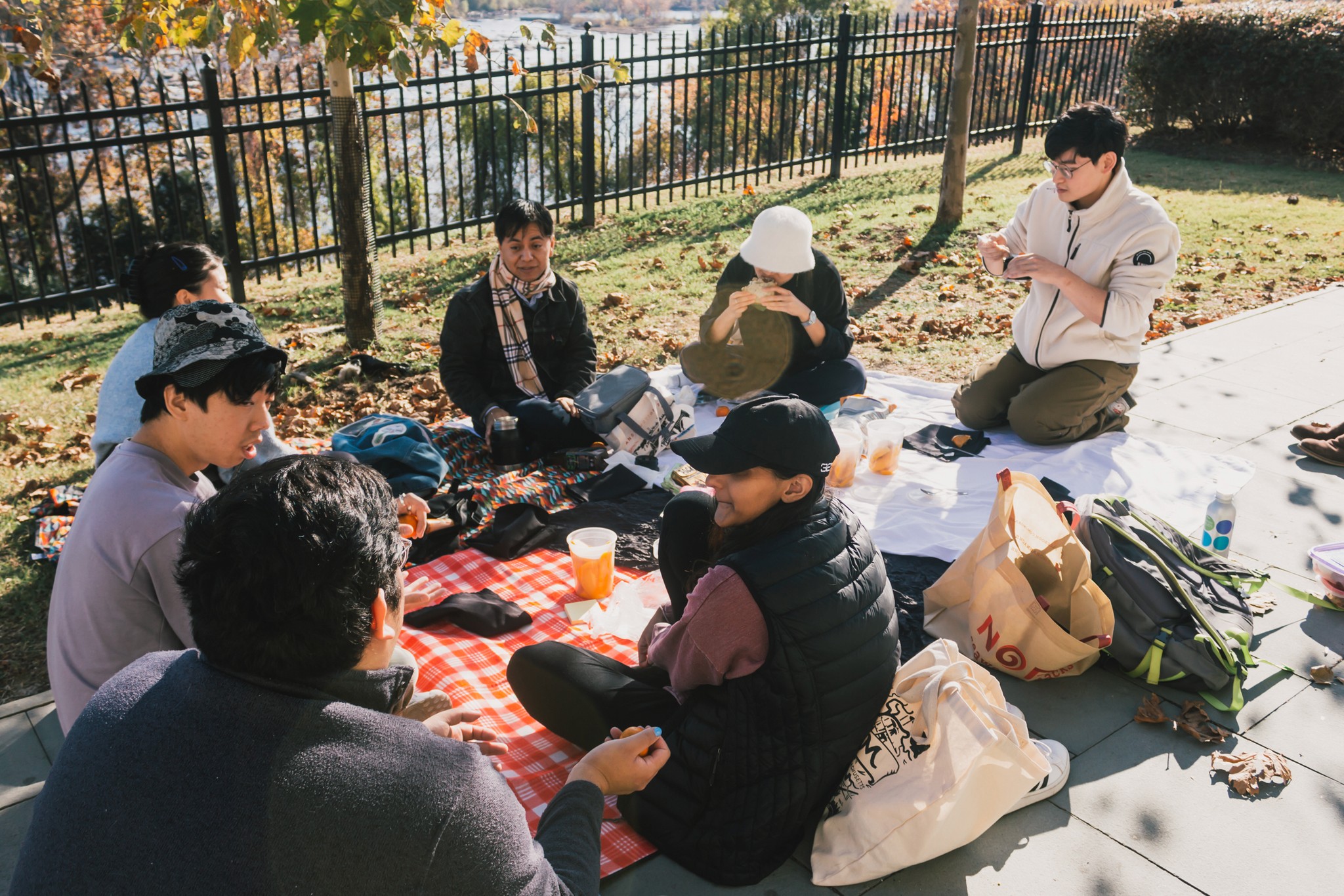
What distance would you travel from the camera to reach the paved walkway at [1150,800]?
109 inches

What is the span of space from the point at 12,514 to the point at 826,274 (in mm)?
4432

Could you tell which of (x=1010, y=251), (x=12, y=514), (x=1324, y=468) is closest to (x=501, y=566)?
(x=12, y=514)

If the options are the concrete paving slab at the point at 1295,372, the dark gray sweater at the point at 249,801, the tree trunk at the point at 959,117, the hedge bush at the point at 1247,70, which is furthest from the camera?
the hedge bush at the point at 1247,70

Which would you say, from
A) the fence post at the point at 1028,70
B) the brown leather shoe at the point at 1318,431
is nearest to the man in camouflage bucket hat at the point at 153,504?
the brown leather shoe at the point at 1318,431

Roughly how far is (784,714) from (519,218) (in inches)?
134

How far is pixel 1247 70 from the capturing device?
519 inches

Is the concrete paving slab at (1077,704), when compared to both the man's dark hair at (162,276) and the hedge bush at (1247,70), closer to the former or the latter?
the man's dark hair at (162,276)

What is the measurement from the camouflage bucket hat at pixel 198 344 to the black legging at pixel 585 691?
4.14 ft

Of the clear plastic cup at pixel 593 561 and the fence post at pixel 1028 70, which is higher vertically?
the fence post at pixel 1028 70

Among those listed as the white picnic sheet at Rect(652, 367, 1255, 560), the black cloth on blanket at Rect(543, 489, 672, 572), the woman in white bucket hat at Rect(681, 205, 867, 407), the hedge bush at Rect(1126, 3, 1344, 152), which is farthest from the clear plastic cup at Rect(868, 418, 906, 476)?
the hedge bush at Rect(1126, 3, 1344, 152)

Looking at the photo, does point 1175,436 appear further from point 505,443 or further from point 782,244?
point 505,443

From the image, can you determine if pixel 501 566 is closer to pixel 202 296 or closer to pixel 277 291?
pixel 202 296

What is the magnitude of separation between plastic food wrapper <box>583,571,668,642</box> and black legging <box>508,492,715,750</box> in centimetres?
60

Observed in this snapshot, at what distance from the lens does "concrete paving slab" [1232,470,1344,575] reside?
14.7 feet
